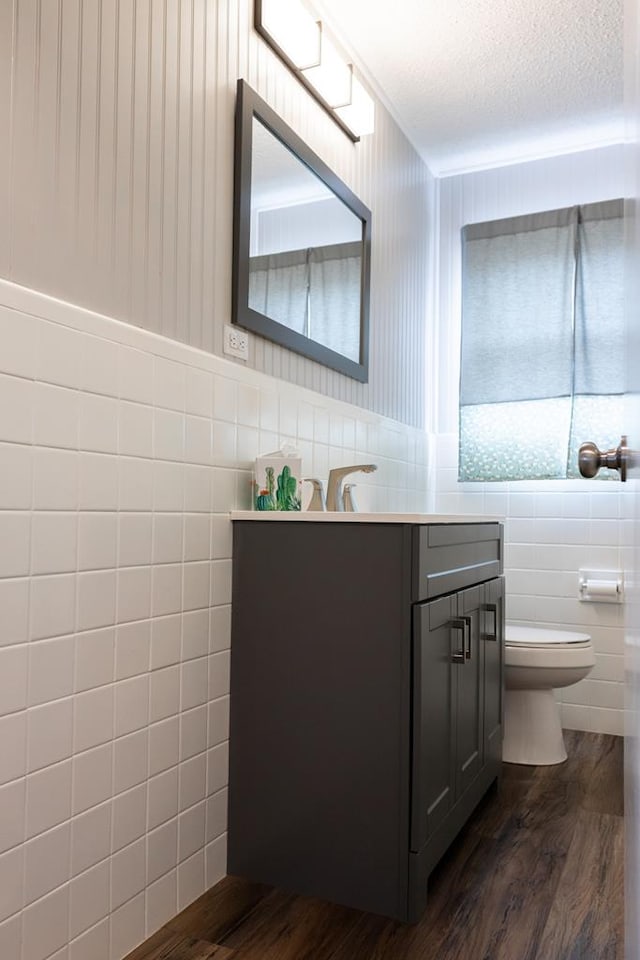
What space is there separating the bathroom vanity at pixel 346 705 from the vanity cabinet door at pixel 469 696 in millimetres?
23

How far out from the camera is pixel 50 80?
133 cm

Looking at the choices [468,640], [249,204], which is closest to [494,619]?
[468,640]

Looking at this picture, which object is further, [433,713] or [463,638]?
[463,638]

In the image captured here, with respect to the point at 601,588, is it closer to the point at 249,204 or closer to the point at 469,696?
the point at 469,696

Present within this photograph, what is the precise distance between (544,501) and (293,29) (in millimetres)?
2031

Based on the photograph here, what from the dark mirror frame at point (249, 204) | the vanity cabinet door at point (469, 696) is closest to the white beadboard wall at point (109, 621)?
the dark mirror frame at point (249, 204)

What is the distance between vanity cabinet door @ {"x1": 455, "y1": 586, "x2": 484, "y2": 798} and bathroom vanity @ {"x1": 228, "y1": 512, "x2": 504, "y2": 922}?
23mm

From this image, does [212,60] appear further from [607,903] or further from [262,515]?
[607,903]

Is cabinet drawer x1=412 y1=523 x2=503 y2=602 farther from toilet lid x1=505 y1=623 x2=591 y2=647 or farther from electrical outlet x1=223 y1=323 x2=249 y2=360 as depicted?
electrical outlet x1=223 y1=323 x2=249 y2=360

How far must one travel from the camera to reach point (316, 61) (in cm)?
228

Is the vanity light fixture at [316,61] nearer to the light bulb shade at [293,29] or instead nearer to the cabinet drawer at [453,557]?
the light bulb shade at [293,29]

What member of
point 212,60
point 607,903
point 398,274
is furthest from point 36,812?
point 398,274

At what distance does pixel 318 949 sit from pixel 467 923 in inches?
13.0

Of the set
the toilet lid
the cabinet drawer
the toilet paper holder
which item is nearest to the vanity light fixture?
the cabinet drawer
